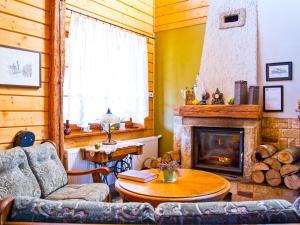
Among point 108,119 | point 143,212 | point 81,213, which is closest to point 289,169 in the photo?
point 108,119

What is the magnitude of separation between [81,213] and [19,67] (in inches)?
87.9

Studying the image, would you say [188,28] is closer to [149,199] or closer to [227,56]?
[227,56]

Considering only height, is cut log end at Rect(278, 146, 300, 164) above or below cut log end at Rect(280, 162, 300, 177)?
above

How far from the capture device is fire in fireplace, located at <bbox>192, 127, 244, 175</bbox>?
405cm

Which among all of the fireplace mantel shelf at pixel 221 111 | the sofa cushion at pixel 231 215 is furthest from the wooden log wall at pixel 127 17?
the sofa cushion at pixel 231 215

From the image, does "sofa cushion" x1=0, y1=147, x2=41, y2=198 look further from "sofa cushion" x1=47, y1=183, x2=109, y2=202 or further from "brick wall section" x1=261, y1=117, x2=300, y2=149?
"brick wall section" x1=261, y1=117, x2=300, y2=149

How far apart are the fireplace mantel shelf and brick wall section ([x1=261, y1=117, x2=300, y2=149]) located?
24 centimetres

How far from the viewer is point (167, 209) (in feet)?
4.17

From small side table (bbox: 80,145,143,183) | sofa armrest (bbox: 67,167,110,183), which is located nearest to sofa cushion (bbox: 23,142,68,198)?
sofa armrest (bbox: 67,167,110,183)

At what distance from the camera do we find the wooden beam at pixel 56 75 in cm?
332

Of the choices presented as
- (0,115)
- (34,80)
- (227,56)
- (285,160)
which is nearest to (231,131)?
(285,160)

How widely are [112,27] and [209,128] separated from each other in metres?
2.16

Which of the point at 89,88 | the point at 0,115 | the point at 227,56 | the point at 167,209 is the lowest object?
the point at 167,209

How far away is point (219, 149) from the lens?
167 inches
